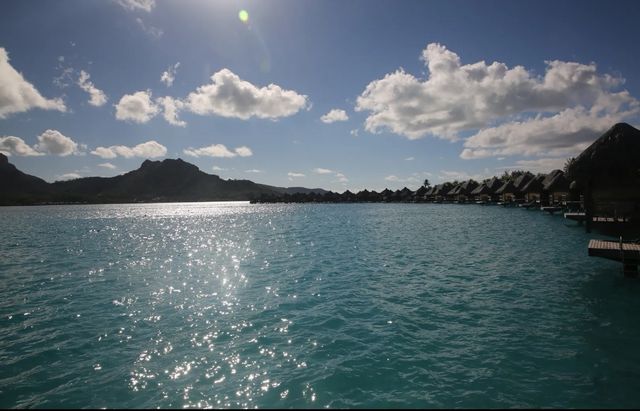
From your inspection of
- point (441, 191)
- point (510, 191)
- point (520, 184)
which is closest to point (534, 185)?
point (520, 184)

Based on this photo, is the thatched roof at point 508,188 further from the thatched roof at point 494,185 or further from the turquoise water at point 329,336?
the turquoise water at point 329,336

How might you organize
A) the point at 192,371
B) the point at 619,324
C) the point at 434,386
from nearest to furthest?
the point at 434,386, the point at 192,371, the point at 619,324

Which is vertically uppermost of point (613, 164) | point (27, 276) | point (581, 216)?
point (613, 164)

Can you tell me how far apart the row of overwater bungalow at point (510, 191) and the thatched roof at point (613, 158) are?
32451 mm

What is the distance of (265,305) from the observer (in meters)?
11.9

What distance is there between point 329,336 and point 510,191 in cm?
7861

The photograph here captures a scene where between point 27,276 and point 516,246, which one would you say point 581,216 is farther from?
point 27,276

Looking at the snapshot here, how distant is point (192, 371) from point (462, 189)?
97.5 metres

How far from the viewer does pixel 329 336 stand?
8906mm

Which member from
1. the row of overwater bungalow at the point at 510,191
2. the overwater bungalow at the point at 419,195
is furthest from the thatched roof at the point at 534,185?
the overwater bungalow at the point at 419,195

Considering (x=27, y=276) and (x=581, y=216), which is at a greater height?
(x=581, y=216)

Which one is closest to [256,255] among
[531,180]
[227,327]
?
[227,327]

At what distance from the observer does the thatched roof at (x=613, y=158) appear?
19888 mm

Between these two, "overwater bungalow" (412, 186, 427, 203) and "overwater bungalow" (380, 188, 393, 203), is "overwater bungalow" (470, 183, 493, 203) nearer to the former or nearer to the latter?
"overwater bungalow" (412, 186, 427, 203)
